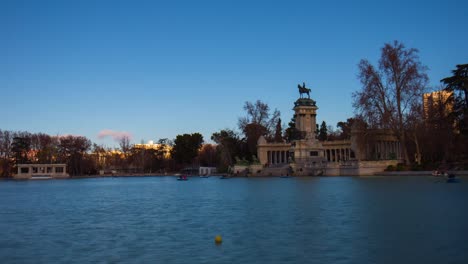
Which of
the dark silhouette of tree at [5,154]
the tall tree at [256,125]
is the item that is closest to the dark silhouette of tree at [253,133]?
the tall tree at [256,125]

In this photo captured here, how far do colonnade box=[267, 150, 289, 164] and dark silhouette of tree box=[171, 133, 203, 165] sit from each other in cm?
3509

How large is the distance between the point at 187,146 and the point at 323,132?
109 ft

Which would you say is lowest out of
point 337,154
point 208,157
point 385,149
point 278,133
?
point 337,154

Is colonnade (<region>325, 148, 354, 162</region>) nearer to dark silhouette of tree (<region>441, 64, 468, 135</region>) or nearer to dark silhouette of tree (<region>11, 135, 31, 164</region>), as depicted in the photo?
dark silhouette of tree (<region>441, 64, 468, 135</region>)

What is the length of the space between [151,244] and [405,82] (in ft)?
171

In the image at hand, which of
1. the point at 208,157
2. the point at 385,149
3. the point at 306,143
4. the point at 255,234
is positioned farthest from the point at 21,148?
the point at 255,234

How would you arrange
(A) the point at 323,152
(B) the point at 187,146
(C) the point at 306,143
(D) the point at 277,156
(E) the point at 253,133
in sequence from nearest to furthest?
1. (C) the point at 306,143
2. (A) the point at 323,152
3. (D) the point at 277,156
4. (E) the point at 253,133
5. (B) the point at 187,146

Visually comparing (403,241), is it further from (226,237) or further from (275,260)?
(226,237)

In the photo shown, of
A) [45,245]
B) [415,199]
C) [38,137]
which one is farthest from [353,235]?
[38,137]

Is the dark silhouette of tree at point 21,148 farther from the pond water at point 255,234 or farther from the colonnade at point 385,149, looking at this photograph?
the pond water at point 255,234

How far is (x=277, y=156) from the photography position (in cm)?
9025

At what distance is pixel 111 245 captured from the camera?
51.4 feet

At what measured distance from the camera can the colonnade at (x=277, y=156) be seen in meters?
89.2

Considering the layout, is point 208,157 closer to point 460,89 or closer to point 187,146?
point 187,146
